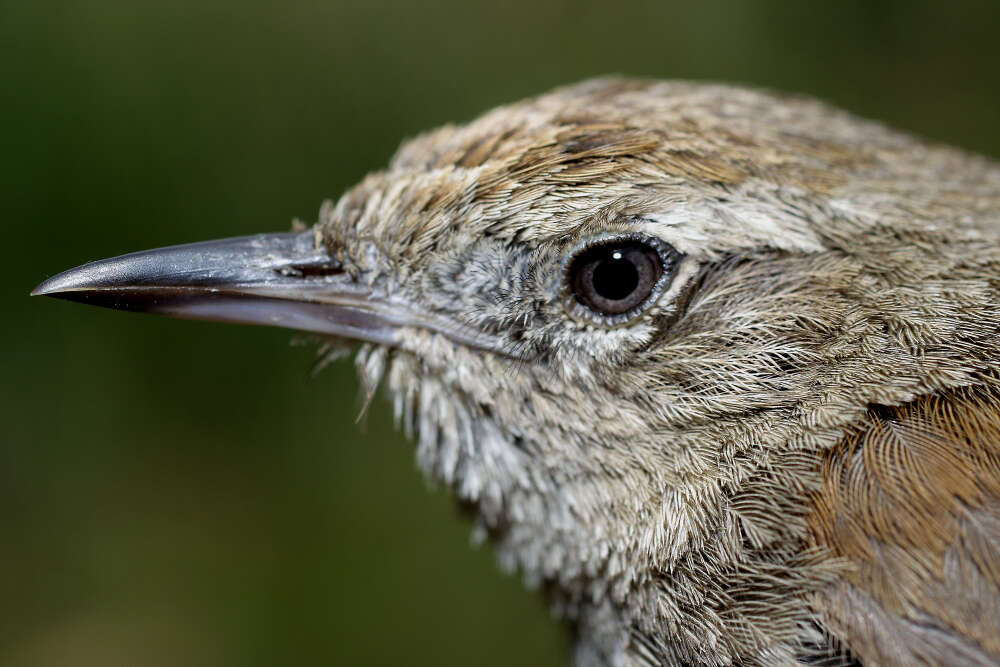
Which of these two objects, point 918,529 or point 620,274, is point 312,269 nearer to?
point 620,274

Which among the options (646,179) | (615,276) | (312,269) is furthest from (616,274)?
(312,269)

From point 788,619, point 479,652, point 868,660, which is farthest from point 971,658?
point 479,652

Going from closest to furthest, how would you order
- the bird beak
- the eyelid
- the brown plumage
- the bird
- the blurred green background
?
1. the brown plumage
2. the bird
3. the eyelid
4. the bird beak
5. the blurred green background

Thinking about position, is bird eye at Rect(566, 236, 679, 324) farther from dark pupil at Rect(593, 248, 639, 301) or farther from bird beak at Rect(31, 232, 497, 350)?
bird beak at Rect(31, 232, 497, 350)

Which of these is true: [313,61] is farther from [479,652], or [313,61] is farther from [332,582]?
[479,652]

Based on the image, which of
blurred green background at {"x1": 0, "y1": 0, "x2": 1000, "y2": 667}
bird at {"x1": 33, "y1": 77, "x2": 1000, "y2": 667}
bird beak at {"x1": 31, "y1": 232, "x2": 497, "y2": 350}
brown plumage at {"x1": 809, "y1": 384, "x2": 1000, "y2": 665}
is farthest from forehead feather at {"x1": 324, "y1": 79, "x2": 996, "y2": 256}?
blurred green background at {"x1": 0, "y1": 0, "x2": 1000, "y2": 667}
